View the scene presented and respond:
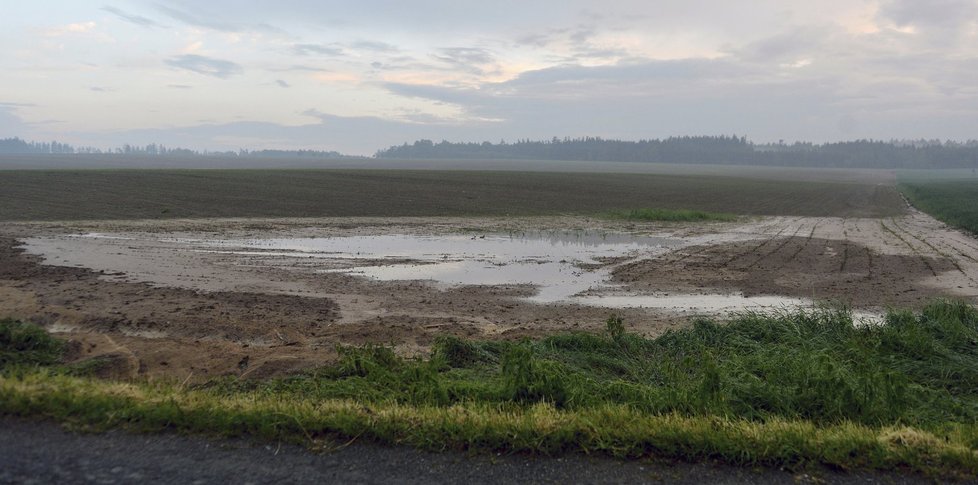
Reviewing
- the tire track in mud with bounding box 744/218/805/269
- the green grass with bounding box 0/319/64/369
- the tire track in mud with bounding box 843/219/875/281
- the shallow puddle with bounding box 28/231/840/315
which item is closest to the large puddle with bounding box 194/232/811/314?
the shallow puddle with bounding box 28/231/840/315

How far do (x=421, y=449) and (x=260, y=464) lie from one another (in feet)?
3.25

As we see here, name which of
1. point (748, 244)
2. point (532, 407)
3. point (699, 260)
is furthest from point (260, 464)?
point (748, 244)

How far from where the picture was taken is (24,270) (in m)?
13.2

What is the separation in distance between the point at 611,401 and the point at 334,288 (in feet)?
26.2

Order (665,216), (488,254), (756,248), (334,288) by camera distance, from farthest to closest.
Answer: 1. (665,216)
2. (756,248)
3. (488,254)
4. (334,288)

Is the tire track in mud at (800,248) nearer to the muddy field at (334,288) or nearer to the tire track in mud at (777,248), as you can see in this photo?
the muddy field at (334,288)

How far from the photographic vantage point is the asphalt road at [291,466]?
3846 millimetres

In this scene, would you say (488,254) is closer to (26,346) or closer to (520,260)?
(520,260)

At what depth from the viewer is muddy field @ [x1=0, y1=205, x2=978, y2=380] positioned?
27.3ft

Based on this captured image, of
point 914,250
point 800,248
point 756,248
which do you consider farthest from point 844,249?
point 756,248

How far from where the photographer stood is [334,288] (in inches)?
491

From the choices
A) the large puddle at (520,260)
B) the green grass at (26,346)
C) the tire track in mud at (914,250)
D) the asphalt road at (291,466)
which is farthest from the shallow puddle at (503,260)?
the asphalt road at (291,466)

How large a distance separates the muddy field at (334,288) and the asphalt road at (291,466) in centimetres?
229

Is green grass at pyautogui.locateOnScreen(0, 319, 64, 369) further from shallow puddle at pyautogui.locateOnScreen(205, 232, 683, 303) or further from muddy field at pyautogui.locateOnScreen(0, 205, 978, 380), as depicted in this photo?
shallow puddle at pyautogui.locateOnScreen(205, 232, 683, 303)
